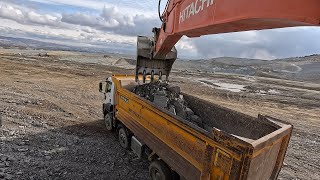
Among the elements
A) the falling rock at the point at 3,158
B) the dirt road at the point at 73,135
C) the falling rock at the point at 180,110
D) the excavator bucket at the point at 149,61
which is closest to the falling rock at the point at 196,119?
the falling rock at the point at 180,110

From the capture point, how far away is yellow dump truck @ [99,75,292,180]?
164 inches

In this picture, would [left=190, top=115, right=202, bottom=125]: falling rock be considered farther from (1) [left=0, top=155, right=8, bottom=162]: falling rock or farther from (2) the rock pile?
(1) [left=0, top=155, right=8, bottom=162]: falling rock

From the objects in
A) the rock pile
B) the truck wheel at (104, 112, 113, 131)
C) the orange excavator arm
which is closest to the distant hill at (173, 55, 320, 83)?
the truck wheel at (104, 112, 113, 131)

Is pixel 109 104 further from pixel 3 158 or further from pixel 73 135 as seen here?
pixel 3 158

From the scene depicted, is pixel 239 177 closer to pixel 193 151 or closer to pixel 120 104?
pixel 193 151

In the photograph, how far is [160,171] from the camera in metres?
6.10

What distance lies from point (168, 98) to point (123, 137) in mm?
1702

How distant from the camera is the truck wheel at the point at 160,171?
19.6 feet

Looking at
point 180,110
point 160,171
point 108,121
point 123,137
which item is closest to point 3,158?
point 123,137

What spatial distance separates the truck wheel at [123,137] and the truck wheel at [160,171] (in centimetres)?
189

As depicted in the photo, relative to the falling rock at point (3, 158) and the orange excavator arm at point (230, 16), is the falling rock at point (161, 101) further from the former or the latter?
the falling rock at point (3, 158)

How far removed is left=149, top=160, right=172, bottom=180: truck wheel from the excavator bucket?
3650 mm

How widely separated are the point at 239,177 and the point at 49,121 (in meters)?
8.12

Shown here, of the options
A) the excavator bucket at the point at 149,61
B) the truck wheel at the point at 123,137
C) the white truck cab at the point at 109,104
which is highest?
the excavator bucket at the point at 149,61
